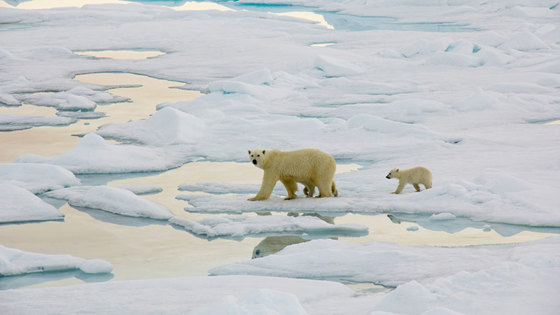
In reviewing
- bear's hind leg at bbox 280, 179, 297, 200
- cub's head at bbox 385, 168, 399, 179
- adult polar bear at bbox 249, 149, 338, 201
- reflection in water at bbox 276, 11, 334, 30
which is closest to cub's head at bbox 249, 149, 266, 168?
adult polar bear at bbox 249, 149, 338, 201

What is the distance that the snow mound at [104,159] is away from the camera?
8.19 m

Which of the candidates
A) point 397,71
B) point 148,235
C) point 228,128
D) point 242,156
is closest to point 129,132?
point 228,128

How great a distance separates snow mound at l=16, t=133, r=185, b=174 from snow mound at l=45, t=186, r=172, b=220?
1.08 metres

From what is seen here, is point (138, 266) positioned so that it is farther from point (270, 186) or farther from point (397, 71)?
point (397, 71)

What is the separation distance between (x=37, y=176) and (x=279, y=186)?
8.53 feet

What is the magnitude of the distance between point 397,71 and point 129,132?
8.28 m

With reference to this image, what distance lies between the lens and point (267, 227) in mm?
6113

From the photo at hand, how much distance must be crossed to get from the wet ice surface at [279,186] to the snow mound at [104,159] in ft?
0.08

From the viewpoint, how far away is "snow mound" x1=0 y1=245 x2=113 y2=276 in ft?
16.6

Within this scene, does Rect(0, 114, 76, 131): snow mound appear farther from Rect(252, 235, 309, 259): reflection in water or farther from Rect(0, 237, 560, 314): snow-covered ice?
Rect(0, 237, 560, 314): snow-covered ice

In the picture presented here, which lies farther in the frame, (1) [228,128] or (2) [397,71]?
(2) [397,71]

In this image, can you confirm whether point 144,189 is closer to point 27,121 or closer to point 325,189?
point 325,189

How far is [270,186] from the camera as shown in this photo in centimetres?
684

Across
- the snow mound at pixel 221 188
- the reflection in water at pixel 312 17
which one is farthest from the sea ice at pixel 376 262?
the reflection in water at pixel 312 17
